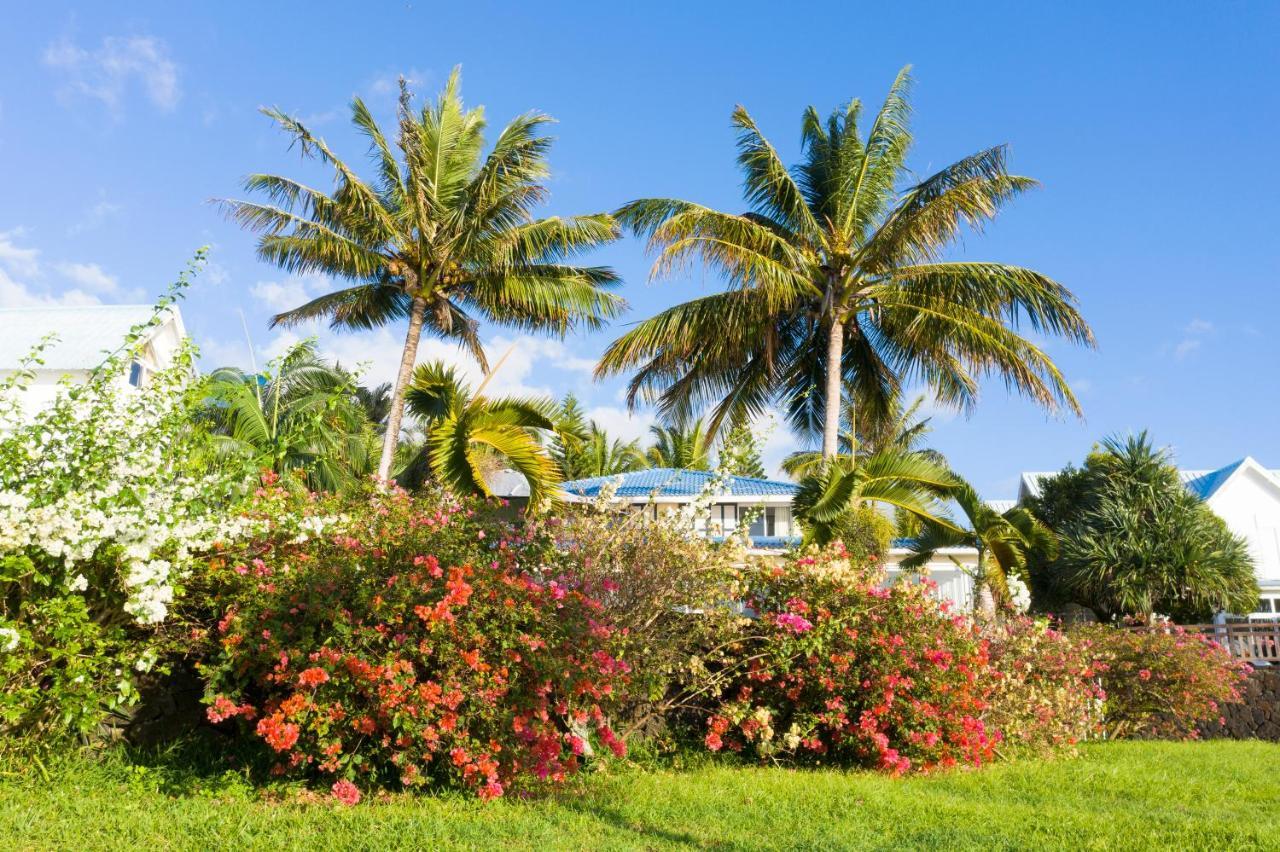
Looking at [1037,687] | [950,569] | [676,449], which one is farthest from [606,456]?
[1037,687]

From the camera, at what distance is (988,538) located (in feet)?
55.8

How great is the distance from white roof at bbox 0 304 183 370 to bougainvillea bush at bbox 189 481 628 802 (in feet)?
65.0

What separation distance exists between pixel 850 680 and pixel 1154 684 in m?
7.16

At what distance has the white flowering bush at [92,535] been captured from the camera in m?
5.87

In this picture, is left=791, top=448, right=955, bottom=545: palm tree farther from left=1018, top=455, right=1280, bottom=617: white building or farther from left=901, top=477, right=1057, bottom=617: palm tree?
left=1018, top=455, right=1280, bottom=617: white building

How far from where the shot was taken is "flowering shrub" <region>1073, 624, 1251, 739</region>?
13016 millimetres

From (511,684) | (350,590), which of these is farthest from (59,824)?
(511,684)

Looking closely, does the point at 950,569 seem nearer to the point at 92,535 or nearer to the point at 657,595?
the point at 657,595

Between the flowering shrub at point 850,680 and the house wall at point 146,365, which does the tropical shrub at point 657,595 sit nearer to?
the flowering shrub at point 850,680

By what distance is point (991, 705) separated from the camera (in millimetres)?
9836

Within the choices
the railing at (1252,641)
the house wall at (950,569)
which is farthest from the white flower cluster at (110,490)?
the house wall at (950,569)

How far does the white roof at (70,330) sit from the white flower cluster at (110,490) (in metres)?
19.0

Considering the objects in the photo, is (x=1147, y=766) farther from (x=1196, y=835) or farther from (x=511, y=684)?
(x=511, y=684)

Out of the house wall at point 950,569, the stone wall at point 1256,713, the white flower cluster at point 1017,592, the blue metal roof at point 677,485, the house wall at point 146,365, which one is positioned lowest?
the stone wall at point 1256,713
